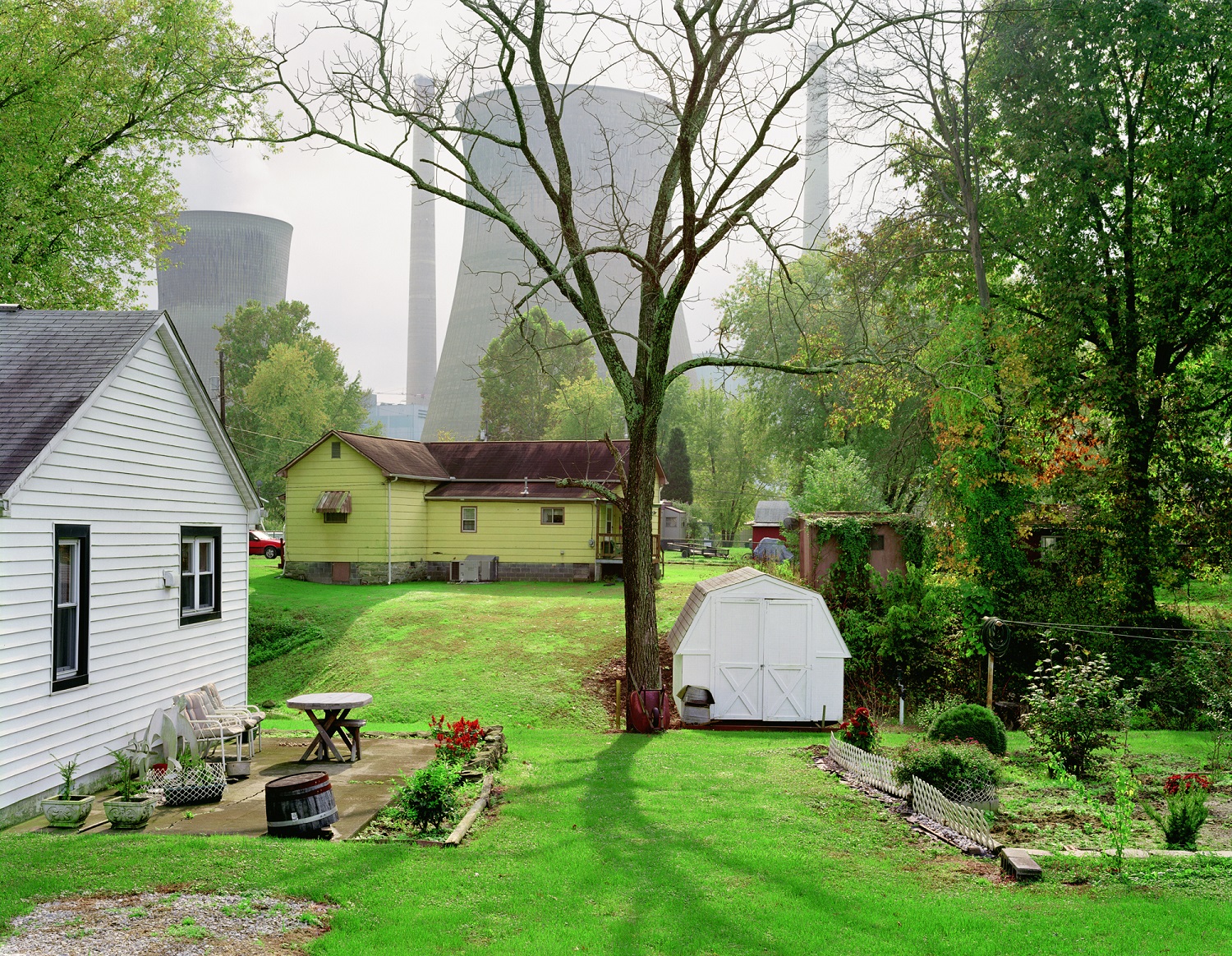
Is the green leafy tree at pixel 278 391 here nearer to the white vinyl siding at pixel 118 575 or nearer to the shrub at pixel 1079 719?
the white vinyl siding at pixel 118 575

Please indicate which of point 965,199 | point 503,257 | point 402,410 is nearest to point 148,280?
point 965,199

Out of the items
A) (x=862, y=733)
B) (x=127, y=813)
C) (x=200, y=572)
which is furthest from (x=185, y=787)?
(x=862, y=733)

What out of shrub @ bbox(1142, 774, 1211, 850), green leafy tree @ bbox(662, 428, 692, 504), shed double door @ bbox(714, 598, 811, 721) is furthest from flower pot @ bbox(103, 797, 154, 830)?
green leafy tree @ bbox(662, 428, 692, 504)

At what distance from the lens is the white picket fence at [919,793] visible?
26.5 feet

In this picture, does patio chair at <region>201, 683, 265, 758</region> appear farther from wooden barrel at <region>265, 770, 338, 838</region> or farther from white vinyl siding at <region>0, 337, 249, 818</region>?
wooden barrel at <region>265, 770, 338, 838</region>

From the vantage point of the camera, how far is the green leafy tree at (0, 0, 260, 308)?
1919cm

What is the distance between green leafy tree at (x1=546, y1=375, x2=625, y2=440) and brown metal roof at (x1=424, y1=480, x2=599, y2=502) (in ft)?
70.9

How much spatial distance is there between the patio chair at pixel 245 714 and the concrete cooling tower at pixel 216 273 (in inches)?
2704

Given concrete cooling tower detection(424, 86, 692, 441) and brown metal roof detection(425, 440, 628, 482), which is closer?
brown metal roof detection(425, 440, 628, 482)

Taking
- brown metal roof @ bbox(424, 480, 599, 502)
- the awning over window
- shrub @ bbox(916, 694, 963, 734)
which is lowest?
shrub @ bbox(916, 694, 963, 734)

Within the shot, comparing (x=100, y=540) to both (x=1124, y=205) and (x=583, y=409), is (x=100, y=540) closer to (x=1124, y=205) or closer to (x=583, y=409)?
(x=1124, y=205)

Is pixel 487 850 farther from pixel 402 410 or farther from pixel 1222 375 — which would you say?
pixel 402 410

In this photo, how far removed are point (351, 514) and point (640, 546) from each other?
705 inches

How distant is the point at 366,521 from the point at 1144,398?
22.8 metres
